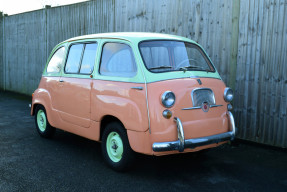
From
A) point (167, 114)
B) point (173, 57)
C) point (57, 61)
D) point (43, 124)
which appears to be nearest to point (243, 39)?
point (173, 57)

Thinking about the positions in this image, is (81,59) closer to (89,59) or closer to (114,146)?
(89,59)

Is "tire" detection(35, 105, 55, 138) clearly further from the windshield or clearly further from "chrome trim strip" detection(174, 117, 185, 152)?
"chrome trim strip" detection(174, 117, 185, 152)

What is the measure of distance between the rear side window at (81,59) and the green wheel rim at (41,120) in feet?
4.18

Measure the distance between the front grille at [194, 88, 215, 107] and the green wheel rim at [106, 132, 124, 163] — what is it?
1.18 metres

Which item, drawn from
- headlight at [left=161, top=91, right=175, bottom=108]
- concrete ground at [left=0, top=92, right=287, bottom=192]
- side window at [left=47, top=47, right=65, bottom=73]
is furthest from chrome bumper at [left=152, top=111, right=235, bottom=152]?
side window at [left=47, top=47, right=65, bottom=73]

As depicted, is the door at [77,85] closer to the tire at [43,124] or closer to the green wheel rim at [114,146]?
the green wheel rim at [114,146]

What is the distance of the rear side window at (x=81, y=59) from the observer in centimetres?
532

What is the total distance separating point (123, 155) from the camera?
15.0 feet

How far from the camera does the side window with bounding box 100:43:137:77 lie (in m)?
4.65

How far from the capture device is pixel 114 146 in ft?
15.7

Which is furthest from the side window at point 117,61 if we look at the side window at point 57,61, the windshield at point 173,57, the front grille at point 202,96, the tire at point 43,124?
the tire at point 43,124

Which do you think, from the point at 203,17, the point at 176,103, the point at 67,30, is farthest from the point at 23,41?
the point at 176,103

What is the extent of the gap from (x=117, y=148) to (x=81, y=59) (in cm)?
171

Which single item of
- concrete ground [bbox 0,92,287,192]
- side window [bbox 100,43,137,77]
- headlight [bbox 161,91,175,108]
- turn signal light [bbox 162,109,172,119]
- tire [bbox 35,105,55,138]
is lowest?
concrete ground [bbox 0,92,287,192]
